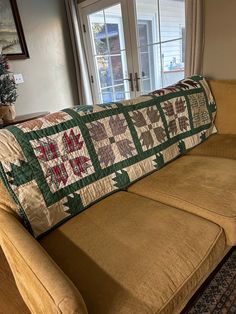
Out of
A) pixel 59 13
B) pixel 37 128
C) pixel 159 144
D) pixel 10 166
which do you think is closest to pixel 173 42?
pixel 159 144

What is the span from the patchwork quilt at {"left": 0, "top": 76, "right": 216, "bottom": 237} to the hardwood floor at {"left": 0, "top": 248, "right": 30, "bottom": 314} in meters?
0.47

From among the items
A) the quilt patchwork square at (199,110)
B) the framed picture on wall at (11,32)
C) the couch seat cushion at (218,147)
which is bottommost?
the couch seat cushion at (218,147)

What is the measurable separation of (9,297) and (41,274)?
80cm

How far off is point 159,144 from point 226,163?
0.43 metres

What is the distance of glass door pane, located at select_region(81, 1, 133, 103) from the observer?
9.86ft

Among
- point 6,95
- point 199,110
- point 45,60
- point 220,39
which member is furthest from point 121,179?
point 45,60

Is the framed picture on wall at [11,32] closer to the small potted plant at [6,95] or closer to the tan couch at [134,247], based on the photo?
the small potted plant at [6,95]

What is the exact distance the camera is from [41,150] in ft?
3.64

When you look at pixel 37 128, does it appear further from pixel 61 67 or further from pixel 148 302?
pixel 61 67

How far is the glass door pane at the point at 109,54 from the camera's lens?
301 centimetres

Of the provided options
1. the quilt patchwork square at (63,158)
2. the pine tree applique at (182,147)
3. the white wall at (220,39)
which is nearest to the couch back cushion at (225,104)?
the white wall at (220,39)

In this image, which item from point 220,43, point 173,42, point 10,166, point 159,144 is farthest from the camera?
point 173,42

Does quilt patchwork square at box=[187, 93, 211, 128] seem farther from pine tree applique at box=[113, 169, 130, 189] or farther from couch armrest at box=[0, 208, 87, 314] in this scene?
couch armrest at box=[0, 208, 87, 314]

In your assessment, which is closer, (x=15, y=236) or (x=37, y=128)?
(x=15, y=236)
